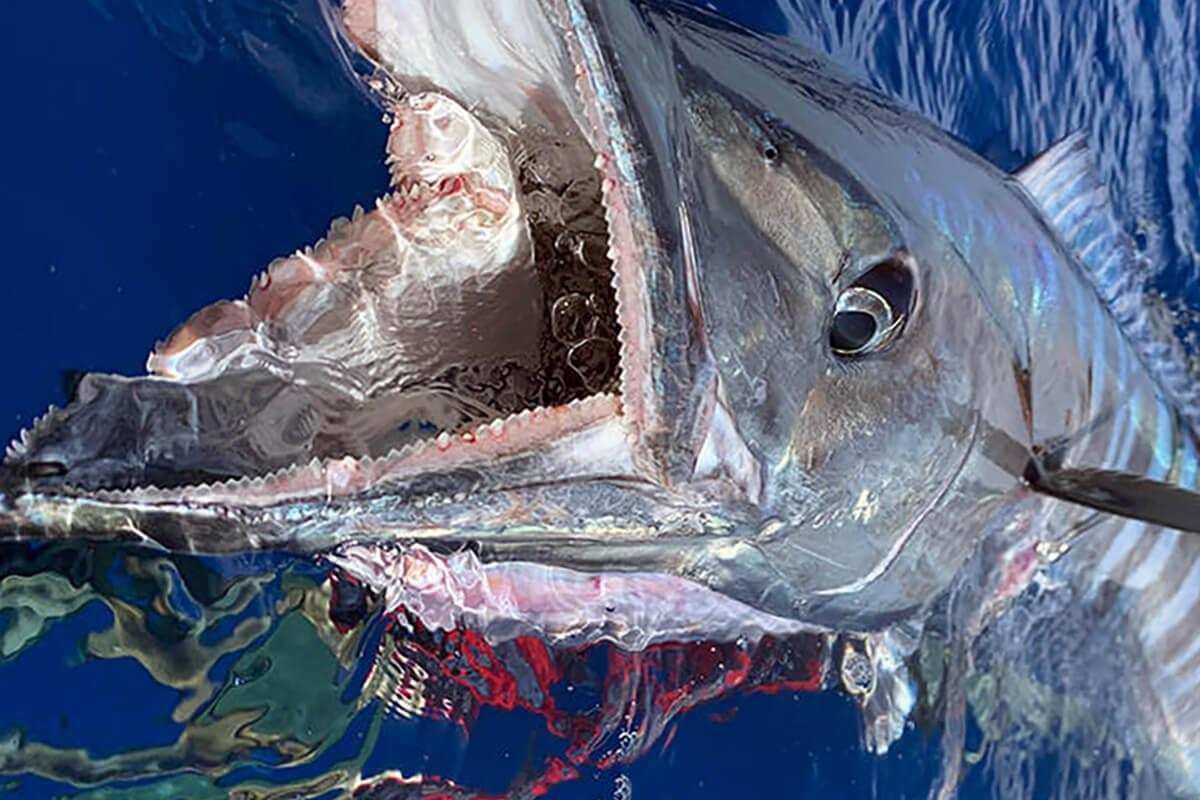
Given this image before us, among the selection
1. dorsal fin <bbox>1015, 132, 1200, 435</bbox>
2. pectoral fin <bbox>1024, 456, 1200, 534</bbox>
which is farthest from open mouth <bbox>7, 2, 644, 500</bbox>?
dorsal fin <bbox>1015, 132, 1200, 435</bbox>

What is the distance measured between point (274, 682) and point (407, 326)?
2.13 ft

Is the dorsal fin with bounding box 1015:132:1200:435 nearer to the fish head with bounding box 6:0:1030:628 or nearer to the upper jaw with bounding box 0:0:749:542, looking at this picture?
the fish head with bounding box 6:0:1030:628

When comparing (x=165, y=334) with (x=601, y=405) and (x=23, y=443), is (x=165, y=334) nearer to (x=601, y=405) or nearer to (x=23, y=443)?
(x=23, y=443)

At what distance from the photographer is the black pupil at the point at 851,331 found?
5.73 ft

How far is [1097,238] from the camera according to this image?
9.73 ft

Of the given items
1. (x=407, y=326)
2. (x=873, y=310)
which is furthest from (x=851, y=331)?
(x=407, y=326)

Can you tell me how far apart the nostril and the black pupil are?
3.12 ft

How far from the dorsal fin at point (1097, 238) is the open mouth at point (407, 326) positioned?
1.21 meters

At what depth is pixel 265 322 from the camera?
1883 mm

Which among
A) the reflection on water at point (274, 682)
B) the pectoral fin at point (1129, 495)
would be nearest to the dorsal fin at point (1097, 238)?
the pectoral fin at point (1129, 495)

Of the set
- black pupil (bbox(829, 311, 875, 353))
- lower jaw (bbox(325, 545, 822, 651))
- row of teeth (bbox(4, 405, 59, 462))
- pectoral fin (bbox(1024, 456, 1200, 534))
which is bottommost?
pectoral fin (bbox(1024, 456, 1200, 534))

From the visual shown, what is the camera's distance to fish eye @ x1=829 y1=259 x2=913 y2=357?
1.75m

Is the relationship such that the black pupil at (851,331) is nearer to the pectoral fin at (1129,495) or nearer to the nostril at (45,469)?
the pectoral fin at (1129,495)

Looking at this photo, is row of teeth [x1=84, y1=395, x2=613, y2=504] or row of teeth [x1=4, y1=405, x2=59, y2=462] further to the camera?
row of teeth [x1=4, y1=405, x2=59, y2=462]
